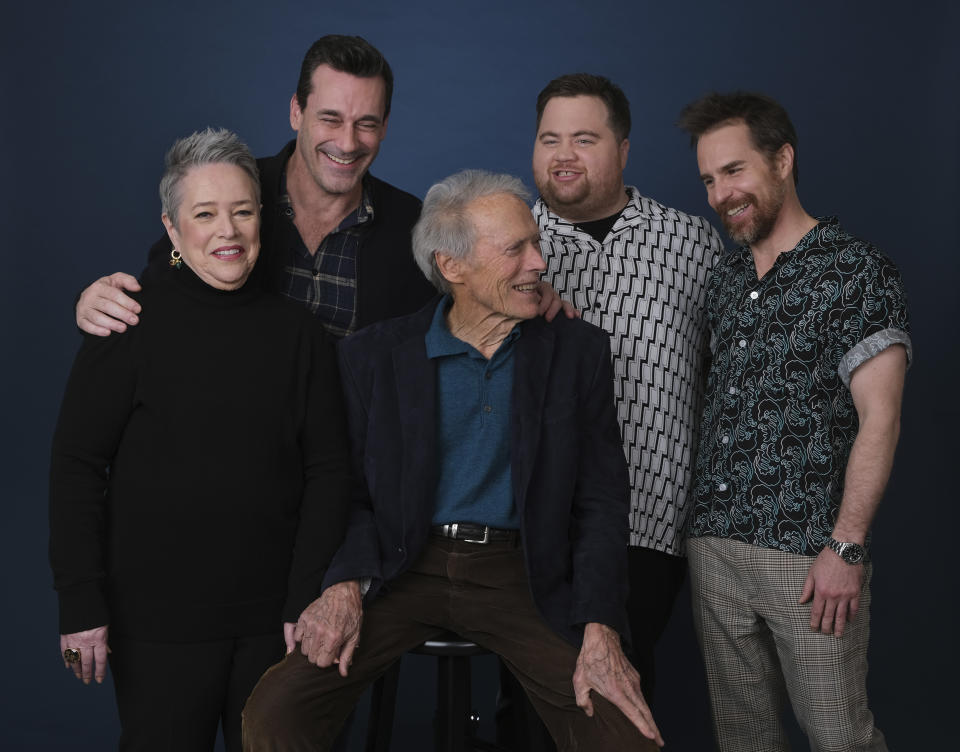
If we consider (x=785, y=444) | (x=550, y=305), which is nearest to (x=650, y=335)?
(x=550, y=305)

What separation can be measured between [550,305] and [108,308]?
100cm

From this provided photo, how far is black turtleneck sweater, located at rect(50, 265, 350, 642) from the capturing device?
2229 millimetres

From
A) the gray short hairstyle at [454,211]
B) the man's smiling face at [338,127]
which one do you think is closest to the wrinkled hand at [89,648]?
the gray short hairstyle at [454,211]

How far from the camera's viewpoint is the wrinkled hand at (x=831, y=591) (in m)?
2.44

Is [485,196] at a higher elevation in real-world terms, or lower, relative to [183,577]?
higher

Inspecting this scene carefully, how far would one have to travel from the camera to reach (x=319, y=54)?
9.46 feet

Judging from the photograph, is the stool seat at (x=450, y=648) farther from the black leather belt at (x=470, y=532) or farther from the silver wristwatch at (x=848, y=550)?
the silver wristwatch at (x=848, y=550)

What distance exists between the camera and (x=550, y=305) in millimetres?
2551

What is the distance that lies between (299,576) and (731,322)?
1.21 meters

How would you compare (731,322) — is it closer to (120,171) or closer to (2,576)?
(120,171)

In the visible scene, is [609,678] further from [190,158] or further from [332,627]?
[190,158]

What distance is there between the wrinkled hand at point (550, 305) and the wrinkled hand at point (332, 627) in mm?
774

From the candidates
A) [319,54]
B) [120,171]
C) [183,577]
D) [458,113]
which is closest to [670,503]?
[183,577]

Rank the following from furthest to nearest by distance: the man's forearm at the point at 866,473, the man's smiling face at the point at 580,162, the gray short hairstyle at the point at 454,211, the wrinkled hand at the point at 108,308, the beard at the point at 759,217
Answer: the man's smiling face at the point at 580,162, the beard at the point at 759,217, the gray short hairstyle at the point at 454,211, the man's forearm at the point at 866,473, the wrinkled hand at the point at 108,308
